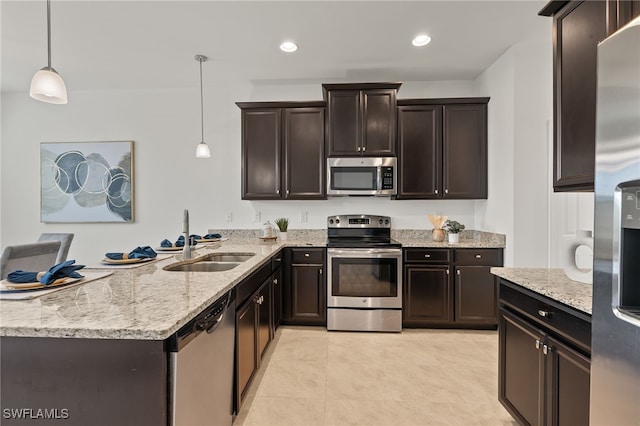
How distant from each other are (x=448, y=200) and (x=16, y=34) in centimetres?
461

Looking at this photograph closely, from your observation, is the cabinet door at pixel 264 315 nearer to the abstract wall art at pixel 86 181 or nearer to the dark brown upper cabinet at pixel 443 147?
the dark brown upper cabinet at pixel 443 147

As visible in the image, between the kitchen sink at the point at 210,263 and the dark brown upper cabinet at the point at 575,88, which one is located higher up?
the dark brown upper cabinet at the point at 575,88

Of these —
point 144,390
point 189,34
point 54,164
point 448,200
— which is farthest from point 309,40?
point 54,164

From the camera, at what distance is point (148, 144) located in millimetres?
3941

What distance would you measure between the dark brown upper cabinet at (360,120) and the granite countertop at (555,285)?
6.54 ft

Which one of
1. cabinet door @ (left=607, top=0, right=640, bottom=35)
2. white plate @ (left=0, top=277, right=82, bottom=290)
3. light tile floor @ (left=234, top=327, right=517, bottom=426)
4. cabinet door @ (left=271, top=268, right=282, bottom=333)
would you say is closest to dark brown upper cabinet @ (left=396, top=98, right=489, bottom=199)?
light tile floor @ (left=234, top=327, right=517, bottom=426)

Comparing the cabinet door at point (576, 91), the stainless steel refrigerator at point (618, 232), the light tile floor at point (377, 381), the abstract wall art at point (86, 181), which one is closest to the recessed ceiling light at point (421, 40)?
the cabinet door at point (576, 91)

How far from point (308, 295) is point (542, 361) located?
2.16 meters

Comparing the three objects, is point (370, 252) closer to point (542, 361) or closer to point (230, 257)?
point (230, 257)

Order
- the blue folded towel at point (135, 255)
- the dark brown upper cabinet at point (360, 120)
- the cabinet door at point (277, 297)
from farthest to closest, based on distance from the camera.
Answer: the dark brown upper cabinet at point (360, 120)
the cabinet door at point (277, 297)
the blue folded towel at point (135, 255)

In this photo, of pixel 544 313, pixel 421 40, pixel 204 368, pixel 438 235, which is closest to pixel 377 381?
pixel 544 313

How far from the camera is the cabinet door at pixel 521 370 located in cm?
145

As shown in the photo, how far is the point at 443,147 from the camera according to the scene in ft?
11.2

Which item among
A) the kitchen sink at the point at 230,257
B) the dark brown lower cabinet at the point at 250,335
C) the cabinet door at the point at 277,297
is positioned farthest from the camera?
the cabinet door at the point at 277,297
